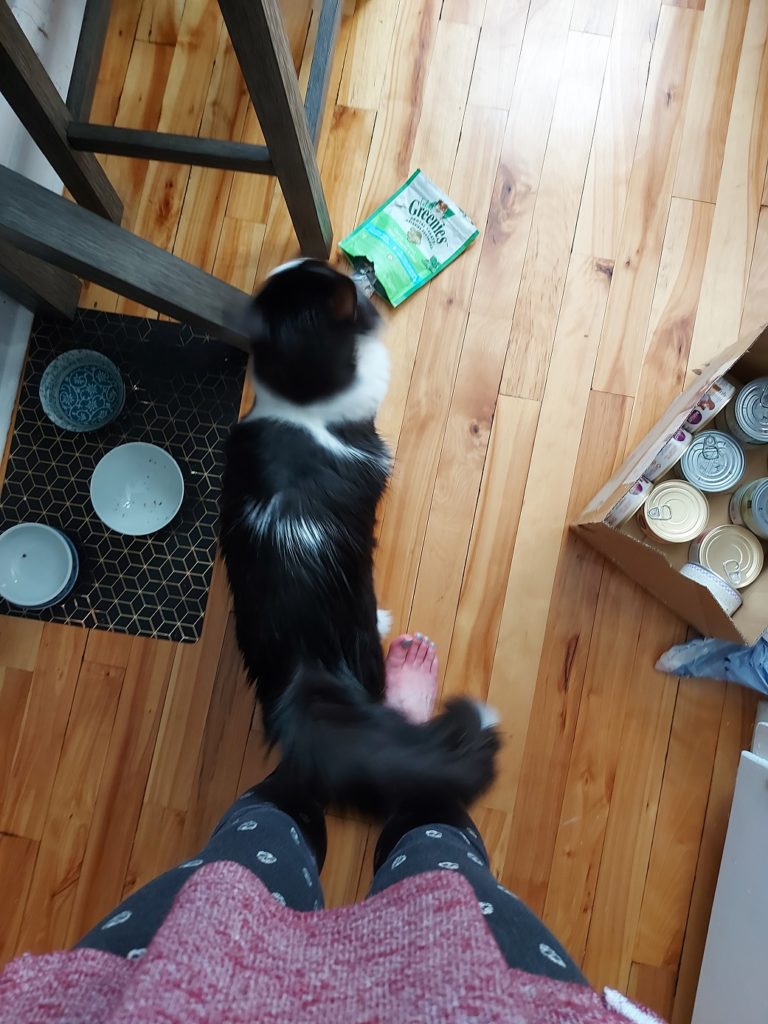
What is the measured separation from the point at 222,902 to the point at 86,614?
3.21 ft

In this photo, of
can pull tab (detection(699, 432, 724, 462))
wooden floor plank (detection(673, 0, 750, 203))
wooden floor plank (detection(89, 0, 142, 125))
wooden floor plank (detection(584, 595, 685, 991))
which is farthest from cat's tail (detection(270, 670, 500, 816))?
wooden floor plank (detection(89, 0, 142, 125))

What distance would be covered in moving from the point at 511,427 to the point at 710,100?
81 cm

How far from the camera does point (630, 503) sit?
1.15 m

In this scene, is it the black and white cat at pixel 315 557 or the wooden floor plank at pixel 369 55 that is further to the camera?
the wooden floor plank at pixel 369 55

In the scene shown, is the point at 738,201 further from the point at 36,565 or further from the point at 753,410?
the point at 36,565

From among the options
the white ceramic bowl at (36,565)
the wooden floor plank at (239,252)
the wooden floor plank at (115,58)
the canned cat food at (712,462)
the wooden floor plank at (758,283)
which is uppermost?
the wooden floor plank at (115,58)

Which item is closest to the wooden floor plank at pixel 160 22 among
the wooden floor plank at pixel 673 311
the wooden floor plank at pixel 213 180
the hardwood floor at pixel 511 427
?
the hardwood floor at pixel 511 427

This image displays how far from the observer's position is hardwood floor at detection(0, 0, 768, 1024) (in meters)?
1.29

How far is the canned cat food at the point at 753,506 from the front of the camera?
1217mm

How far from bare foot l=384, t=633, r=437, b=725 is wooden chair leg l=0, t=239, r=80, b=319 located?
956mm

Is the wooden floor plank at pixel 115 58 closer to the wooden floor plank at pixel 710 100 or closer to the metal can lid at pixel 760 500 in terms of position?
the wooden floor plank at pixel 710 100

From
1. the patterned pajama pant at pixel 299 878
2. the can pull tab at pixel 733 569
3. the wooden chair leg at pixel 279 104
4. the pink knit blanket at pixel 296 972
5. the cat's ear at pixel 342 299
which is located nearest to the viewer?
the pink knit blanket at pixel 296 972

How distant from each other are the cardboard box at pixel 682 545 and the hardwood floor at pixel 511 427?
0.09 meters

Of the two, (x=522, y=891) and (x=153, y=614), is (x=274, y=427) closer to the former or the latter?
(x=153, y=614)
